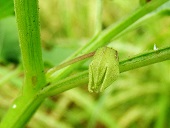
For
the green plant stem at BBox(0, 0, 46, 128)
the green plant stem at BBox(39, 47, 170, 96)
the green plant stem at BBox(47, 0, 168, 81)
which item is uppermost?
the green plant stem at BBox(47, 0, 168, 81)

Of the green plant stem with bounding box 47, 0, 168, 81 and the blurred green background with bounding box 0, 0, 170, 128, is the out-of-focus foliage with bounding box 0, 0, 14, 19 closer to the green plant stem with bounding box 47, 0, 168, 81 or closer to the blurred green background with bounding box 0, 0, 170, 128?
the green plant stem with bounding box 47, 0, 168, 81

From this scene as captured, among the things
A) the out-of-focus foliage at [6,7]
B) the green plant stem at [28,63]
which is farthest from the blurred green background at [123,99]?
the green plant stem at [28,63]

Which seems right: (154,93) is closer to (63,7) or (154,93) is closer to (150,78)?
(150,78)

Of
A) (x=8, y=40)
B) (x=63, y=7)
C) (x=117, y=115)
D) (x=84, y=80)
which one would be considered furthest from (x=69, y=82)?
(x=63, y=7)

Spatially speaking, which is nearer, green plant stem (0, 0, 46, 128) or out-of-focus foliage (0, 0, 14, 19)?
green plant stem (0, 0, 46, 128)

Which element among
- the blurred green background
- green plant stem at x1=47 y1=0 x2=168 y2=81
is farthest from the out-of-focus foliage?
the blurred green background

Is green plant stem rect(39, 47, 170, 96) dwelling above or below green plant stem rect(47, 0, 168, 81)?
below

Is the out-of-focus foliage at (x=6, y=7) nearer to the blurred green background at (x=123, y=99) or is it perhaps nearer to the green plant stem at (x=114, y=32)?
the green plant stem at (x=114, y=32)

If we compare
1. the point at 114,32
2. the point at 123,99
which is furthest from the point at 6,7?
the point at 123,99
